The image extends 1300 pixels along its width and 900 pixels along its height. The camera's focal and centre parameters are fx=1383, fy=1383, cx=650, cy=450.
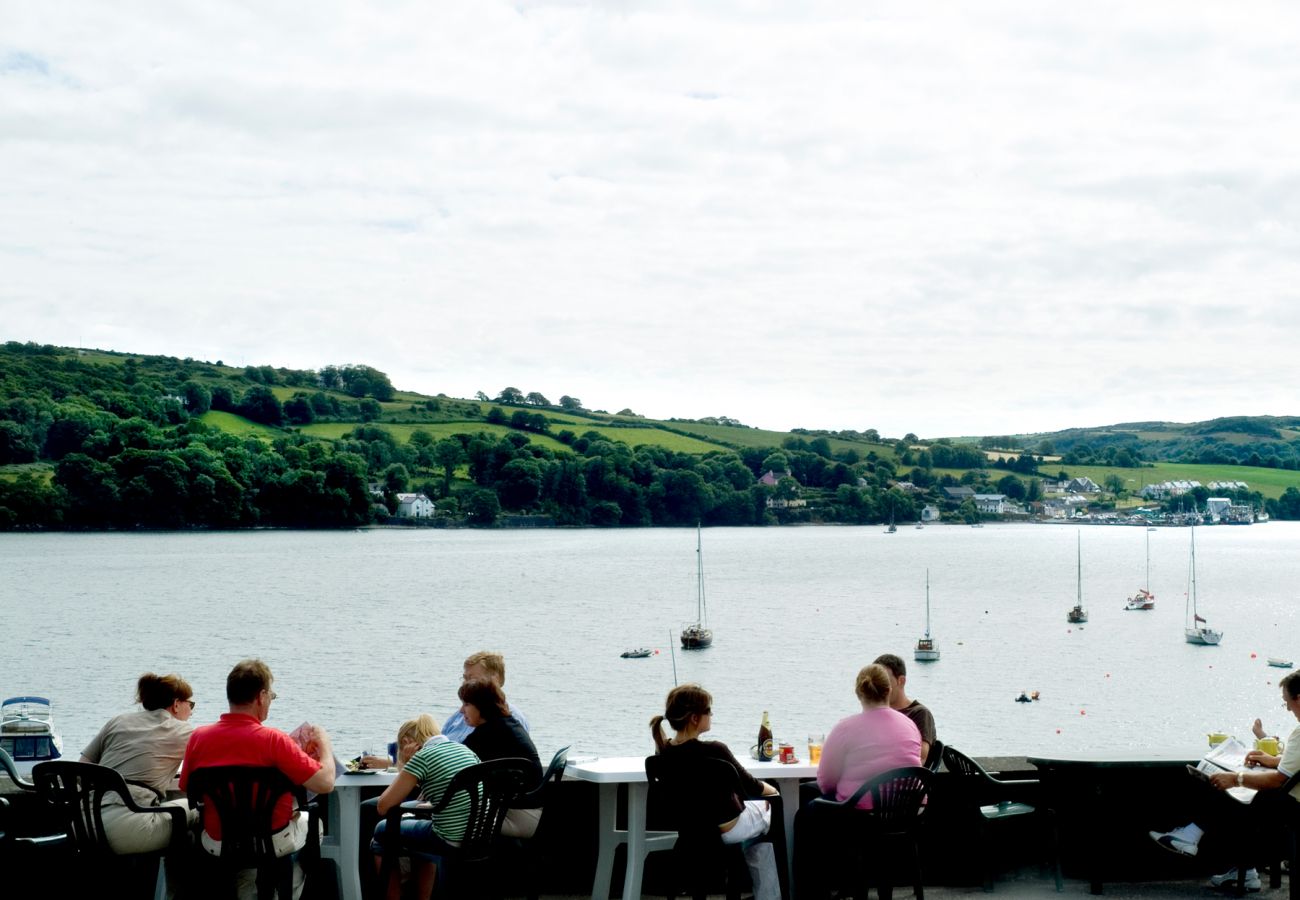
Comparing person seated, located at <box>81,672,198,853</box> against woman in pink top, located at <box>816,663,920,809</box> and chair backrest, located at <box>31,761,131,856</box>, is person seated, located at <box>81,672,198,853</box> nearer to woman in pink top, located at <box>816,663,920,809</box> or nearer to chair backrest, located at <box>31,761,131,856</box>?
chair backrest, located at <box>31,761,131,856</box>

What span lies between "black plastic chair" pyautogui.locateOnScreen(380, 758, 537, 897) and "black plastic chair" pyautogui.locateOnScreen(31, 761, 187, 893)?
2.91 feet

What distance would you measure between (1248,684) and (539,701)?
32.1 metres

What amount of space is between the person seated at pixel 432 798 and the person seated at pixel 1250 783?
3.61m

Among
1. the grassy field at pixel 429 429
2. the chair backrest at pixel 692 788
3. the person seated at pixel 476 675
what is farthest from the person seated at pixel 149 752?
the grassy field at pixel 429 429

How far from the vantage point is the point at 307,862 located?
6.13m

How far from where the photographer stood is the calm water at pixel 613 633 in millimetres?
47844

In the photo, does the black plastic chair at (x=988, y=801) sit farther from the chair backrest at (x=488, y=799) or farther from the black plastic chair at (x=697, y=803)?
the chair backrest at (x=488, y=799)

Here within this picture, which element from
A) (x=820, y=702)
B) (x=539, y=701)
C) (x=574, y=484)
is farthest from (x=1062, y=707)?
(x=574, y=484)

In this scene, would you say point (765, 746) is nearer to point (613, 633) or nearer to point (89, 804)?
point (89, 804)

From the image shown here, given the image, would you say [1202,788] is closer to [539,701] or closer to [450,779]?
[450,779]

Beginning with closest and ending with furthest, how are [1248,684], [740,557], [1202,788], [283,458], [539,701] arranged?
1. [1202,788]
2. [539,701]
3. [1248,684]
4. [283,458]
5. [740,557]

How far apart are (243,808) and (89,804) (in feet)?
2.23

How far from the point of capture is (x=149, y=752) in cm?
598

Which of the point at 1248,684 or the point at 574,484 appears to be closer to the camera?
the point at 1248,684
